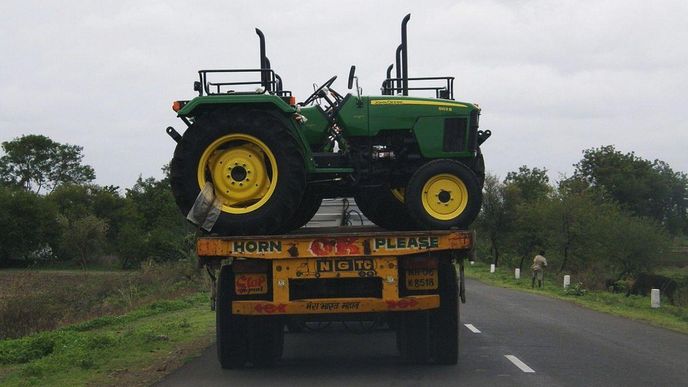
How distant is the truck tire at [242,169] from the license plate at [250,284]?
47 centimetres

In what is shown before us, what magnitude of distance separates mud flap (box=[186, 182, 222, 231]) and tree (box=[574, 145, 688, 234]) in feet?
252

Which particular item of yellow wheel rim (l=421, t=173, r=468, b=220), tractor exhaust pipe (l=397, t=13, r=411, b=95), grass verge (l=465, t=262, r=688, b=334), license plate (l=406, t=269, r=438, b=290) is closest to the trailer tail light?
license plate (l=406, t=269, r=438, b=290)

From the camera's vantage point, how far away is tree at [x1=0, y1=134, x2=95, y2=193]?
88.3 metres

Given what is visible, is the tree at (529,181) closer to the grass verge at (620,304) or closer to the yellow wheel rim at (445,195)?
the grass verge at (620,304)

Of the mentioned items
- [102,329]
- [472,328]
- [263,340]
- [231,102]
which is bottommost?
[102,329]

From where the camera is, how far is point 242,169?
990 cm

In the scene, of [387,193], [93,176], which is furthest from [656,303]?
[93,176]

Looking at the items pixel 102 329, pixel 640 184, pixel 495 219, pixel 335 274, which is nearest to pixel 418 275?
pixel 335 274

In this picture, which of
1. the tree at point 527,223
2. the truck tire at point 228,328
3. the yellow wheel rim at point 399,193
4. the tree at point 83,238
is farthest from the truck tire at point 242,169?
the tree at point 83,238

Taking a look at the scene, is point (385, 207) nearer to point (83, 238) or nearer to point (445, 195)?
point (445, 195)

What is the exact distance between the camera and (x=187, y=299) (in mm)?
24859

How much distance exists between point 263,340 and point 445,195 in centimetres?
273

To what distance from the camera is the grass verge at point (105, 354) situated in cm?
1061

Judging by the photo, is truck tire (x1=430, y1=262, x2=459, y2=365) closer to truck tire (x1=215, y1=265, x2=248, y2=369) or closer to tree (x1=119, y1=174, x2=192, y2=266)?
truck tire (x1=215, y1=265, x2=248, y2=369)
